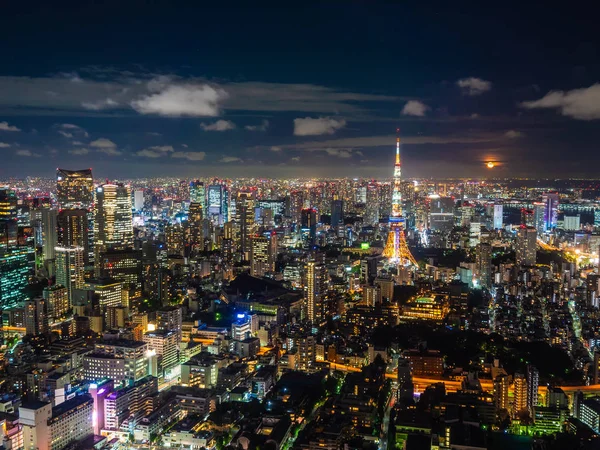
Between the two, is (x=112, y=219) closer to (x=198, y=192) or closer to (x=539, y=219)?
(x=198, y=192)

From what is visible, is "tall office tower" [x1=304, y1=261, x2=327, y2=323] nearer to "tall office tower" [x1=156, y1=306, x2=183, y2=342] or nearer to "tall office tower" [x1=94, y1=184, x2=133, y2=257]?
"tall office tower" [x1=156, y1=306, x2=183, y2=342]

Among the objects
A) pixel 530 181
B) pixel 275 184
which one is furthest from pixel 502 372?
pixel 275 184

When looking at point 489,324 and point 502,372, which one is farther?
point 489,324

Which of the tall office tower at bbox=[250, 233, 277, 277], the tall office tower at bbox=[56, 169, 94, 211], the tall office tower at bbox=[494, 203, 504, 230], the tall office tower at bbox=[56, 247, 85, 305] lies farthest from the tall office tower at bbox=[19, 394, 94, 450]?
the tall office tower at bbox=[494, 203, 504, 230]

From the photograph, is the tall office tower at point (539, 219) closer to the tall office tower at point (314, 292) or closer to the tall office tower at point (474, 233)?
the tall office tower at point (474, 233)

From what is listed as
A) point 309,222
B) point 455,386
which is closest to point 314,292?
point 455,386

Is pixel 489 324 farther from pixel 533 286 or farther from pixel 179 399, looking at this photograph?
pixel 179 399
